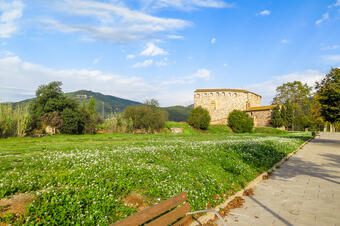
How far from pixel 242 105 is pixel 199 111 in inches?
605

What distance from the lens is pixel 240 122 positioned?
4034 centimetres

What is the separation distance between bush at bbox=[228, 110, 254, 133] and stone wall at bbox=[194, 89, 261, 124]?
17.0 feet

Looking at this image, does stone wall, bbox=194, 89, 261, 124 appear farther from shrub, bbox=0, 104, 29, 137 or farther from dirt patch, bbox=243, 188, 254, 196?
dirt patch, bbox=243, 188, 254, 196

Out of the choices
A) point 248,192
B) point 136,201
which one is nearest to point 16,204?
point 136,201

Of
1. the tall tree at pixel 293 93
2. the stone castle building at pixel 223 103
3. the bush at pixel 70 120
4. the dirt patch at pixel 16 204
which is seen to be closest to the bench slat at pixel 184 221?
the dirt patch at pixel 16 204

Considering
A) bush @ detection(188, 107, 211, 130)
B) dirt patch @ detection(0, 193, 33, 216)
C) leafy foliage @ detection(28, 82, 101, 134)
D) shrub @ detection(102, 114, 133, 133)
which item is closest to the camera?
dirt patch @ detection(0, 193, 33, 216)

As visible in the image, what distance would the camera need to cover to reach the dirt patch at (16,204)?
3.24m

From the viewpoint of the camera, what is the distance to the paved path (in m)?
4.51

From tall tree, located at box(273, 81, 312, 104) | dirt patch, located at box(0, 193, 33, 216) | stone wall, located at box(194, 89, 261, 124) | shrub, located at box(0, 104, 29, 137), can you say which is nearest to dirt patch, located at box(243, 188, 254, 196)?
dirt patch, located at box(0, 193, 33, 216)

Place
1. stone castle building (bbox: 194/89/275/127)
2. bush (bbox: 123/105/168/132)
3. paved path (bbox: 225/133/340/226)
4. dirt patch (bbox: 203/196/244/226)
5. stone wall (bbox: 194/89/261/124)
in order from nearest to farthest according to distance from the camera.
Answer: dirt patch (bbox: 203/196/244/226)
paved path (bbox: 225/133/340/226)
bush (bbox: 123/105/168/132)
stone castle building (bbox: 194/89/275/127)
stone wall (bbox: 194/89/261/124)

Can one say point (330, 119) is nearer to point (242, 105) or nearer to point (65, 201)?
point (65, 201)

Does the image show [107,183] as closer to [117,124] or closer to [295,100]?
[117,124]

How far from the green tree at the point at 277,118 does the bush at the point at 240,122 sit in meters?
6.52

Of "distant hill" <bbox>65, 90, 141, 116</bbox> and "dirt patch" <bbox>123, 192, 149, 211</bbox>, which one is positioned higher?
"distant hill" <bbox>65, 90, 141, 116</bbox>
